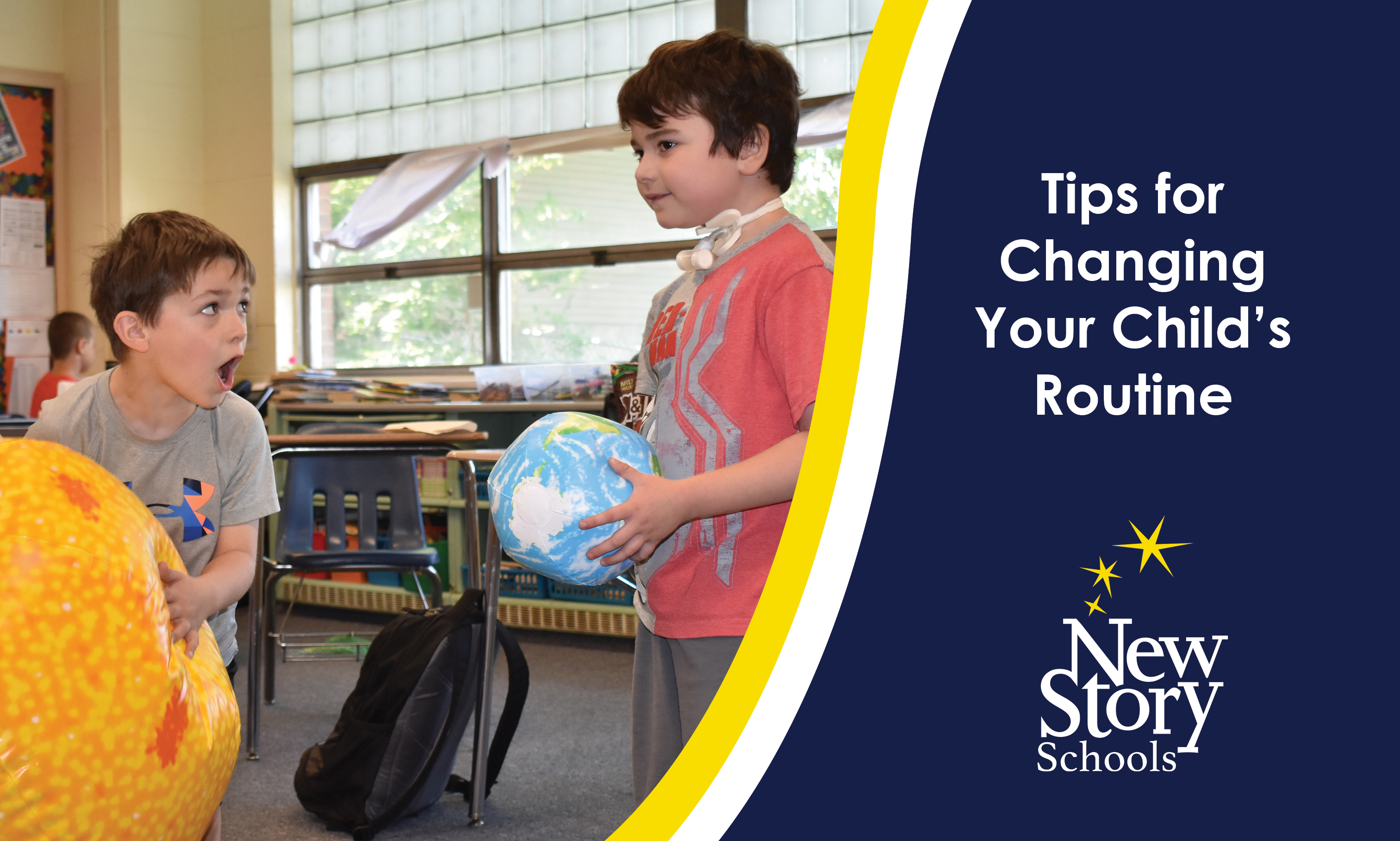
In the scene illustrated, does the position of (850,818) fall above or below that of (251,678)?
above

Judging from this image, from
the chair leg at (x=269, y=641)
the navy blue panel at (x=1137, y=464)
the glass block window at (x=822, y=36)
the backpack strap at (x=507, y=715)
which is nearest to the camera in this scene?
the navy blue panel at (x=1137, y=464)

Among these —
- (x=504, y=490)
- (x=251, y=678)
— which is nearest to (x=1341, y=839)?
(x=504, y=490)

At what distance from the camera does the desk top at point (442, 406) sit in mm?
3799

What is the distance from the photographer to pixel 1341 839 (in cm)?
57

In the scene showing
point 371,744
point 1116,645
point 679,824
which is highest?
point 1116,645

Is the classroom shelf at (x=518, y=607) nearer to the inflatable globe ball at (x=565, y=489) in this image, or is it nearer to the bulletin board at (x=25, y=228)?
the bulletin board at (x=25, y=228)

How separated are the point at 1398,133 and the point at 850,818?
0.48 meters

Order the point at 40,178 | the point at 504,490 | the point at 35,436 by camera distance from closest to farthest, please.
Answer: the point at 504,490 < the point at 35,436 < the point at 40,178

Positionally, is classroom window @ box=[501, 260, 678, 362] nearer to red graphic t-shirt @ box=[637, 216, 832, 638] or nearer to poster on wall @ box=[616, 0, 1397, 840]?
red graphic t-shirt @ box=[637, 216, 832, 638]

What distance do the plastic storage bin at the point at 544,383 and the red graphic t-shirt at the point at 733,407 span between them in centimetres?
307

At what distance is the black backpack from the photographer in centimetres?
209

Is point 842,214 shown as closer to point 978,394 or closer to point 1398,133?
point 978,394

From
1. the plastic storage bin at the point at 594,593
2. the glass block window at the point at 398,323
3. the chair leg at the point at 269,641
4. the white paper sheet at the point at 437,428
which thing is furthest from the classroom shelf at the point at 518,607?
the glass block window at the point at 398,323

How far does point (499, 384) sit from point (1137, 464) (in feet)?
12.1
